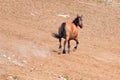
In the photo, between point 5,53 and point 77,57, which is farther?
point 77,57

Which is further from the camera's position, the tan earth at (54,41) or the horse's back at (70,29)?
the horse's back at (70,29)

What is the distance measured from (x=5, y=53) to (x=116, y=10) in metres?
18.2

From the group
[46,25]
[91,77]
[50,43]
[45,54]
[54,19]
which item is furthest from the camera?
[54,19]

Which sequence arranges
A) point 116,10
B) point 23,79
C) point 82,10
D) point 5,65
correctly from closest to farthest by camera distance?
point 23,79 < point 5,65 < point 82,10 < point 116,10

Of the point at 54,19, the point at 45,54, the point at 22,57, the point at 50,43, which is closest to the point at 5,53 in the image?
the point at 22,57

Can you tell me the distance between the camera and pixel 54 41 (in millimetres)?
20922

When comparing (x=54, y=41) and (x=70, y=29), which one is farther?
(x=54, y=41)

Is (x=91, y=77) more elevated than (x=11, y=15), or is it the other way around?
(x=11, y=15)

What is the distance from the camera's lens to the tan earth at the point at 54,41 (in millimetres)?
14852

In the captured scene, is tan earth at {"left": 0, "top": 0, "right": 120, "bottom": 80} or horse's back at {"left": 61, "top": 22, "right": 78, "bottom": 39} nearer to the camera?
tan earth at {"left": 0, "top": 0, "right": 120, "bottom": 80}

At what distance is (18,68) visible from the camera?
1373 centimetres

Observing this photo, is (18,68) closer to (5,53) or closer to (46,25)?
(5,53)

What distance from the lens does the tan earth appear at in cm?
1485

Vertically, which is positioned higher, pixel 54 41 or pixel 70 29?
pixel 70 29
